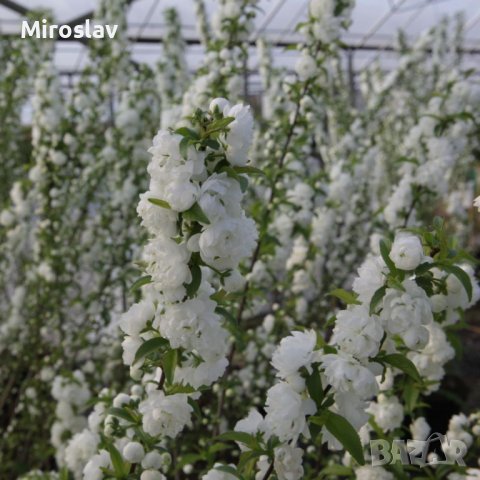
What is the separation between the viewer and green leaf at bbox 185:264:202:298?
3.79 ft

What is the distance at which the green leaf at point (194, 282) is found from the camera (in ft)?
3.79

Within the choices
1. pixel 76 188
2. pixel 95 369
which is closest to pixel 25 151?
pixel 76 188

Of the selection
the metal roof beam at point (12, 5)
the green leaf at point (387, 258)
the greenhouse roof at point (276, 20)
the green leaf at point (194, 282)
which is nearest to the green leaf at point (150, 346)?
the green leaf at point (194, 282)

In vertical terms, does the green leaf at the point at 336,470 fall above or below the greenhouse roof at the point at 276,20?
below

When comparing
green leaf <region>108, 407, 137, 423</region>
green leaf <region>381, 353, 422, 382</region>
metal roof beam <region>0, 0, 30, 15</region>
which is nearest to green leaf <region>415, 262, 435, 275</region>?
green leaf <region>381, 353, 422, 382</region>

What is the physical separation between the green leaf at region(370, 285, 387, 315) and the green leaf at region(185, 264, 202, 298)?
1.11 ft

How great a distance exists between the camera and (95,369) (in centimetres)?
358

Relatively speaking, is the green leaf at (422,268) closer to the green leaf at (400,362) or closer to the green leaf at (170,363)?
the green leaf at (400,362)

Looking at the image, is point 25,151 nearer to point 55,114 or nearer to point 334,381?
point 55,114

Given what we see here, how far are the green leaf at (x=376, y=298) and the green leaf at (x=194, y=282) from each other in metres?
0.34

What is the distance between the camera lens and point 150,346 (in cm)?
120

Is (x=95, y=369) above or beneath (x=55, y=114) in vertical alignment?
beneath

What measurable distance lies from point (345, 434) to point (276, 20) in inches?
470

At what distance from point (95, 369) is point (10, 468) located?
0.79 meters
